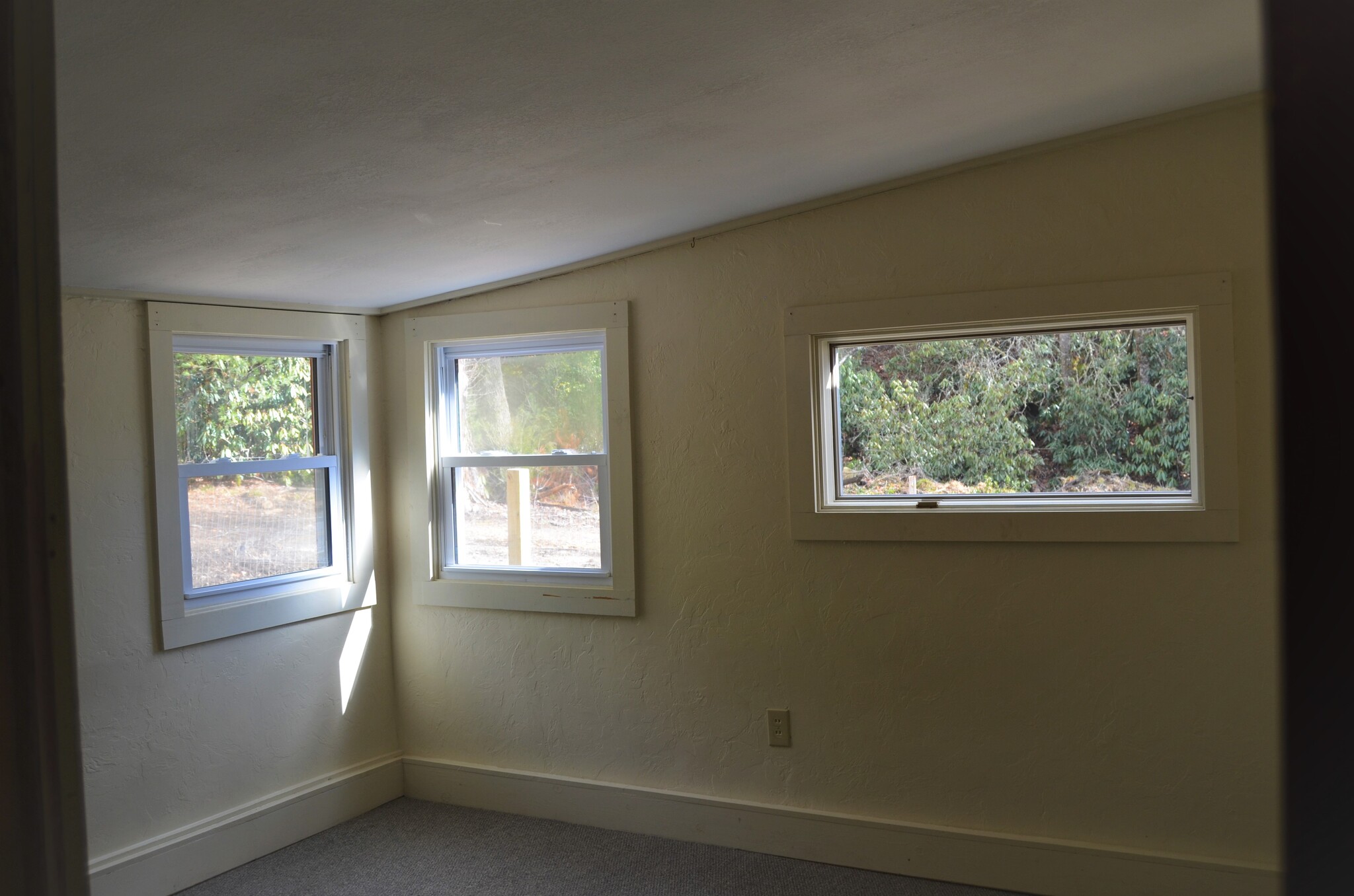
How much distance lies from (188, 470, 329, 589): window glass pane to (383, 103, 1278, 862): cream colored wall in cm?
68

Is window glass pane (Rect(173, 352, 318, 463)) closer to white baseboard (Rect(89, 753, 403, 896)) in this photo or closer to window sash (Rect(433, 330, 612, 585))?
window sash (Rect(433, 330, 612, 585))

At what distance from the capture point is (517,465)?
12.3 feet

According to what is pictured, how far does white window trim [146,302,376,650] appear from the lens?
317 cm

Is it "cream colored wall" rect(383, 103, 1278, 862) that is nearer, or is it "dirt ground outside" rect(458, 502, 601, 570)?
"cream colored wall" rect(383, 103, 1278, 862)

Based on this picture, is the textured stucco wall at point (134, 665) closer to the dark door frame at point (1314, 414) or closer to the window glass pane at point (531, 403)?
the window glass pane at point (531, 403)

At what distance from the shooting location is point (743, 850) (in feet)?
10.8

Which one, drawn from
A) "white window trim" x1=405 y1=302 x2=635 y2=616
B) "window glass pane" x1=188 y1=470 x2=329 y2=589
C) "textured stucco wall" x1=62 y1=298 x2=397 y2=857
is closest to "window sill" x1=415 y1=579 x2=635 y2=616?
"white window trim" x1=405 y1=302 x2=635 y2=616

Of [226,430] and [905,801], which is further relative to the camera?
[226,430]

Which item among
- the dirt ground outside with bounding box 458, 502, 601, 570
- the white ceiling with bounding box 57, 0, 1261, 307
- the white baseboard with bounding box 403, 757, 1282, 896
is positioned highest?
the white ceiling with bounding box 57, 0, 1261, 307

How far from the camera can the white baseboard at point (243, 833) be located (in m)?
3.01

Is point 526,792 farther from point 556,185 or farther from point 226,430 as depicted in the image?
point 556,185

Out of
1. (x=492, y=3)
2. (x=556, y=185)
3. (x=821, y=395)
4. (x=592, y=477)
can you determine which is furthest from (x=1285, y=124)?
(x=592, y=477)

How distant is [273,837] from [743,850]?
1.69 m

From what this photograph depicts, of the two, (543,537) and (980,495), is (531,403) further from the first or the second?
(980,495)
